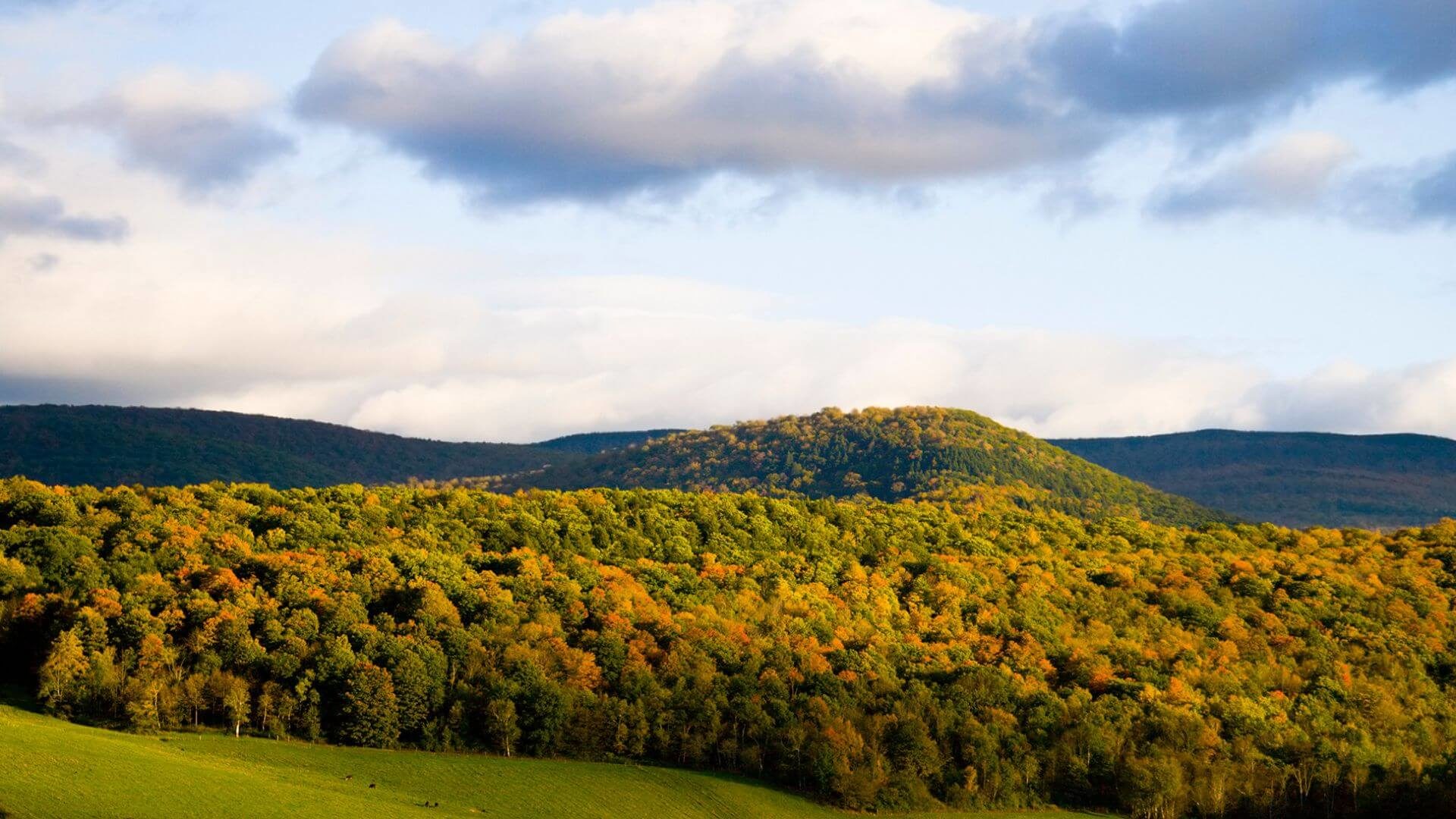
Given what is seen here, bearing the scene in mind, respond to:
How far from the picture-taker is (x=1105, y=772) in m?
138

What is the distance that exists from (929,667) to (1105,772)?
23327mm

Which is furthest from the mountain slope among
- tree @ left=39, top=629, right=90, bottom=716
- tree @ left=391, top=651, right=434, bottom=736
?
tree @ left=391, top=651, right=434, bottom=736

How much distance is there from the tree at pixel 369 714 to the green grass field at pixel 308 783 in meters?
1.63

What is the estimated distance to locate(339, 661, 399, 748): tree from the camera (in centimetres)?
12975

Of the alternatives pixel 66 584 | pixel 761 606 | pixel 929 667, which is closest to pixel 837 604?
pixel 761 606

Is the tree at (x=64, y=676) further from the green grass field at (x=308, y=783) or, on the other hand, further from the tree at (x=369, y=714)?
the tree at (x=369, y=714)

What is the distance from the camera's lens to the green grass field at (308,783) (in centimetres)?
9994

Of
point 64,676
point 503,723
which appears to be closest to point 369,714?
point 503,723

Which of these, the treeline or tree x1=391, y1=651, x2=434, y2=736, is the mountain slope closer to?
tree x1=391, y1=651, x2=434, y2=736

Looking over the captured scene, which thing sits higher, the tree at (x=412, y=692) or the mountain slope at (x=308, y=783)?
the tree at (x=412, y=692)

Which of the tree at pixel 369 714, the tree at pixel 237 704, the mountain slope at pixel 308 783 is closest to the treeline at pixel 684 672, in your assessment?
the tree at pixel 369 714

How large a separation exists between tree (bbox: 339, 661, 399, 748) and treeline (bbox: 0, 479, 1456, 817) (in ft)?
0.74

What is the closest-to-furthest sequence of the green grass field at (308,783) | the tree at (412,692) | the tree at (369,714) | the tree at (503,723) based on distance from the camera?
the green grass field at (308,783), the tree at (369,714), the tree at (412,692), the tree at (503,723)

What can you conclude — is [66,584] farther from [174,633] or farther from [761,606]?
[761,606]
